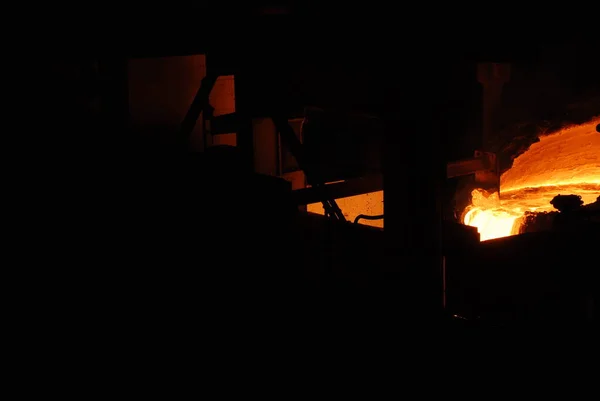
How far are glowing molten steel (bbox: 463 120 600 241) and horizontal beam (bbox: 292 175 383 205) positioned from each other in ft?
3.61

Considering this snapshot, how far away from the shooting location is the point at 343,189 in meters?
4.32

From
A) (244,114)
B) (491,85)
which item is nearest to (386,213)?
(244,114)

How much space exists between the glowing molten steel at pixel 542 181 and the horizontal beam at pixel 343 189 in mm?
1100

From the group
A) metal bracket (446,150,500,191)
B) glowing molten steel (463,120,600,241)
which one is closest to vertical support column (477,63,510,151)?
metal bracket (446,150,500,191)

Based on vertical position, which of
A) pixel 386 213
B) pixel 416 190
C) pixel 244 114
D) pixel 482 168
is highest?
pixel 244 114

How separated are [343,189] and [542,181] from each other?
223 cm

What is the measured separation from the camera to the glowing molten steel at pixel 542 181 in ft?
16.8

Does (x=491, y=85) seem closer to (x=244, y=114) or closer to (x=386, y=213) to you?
(x=244, y=114)

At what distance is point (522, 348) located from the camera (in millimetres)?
3277

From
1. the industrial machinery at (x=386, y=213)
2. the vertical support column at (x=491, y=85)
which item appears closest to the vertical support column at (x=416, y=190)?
the industrial machinery at (x=386, y=213)

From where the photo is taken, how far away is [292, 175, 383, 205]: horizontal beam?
399 centimetres

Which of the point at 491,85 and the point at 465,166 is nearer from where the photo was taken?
the point at 465,166

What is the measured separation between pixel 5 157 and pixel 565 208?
4698mm

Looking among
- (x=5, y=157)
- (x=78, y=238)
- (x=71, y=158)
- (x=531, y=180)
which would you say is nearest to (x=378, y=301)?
(x=78, y=238)
